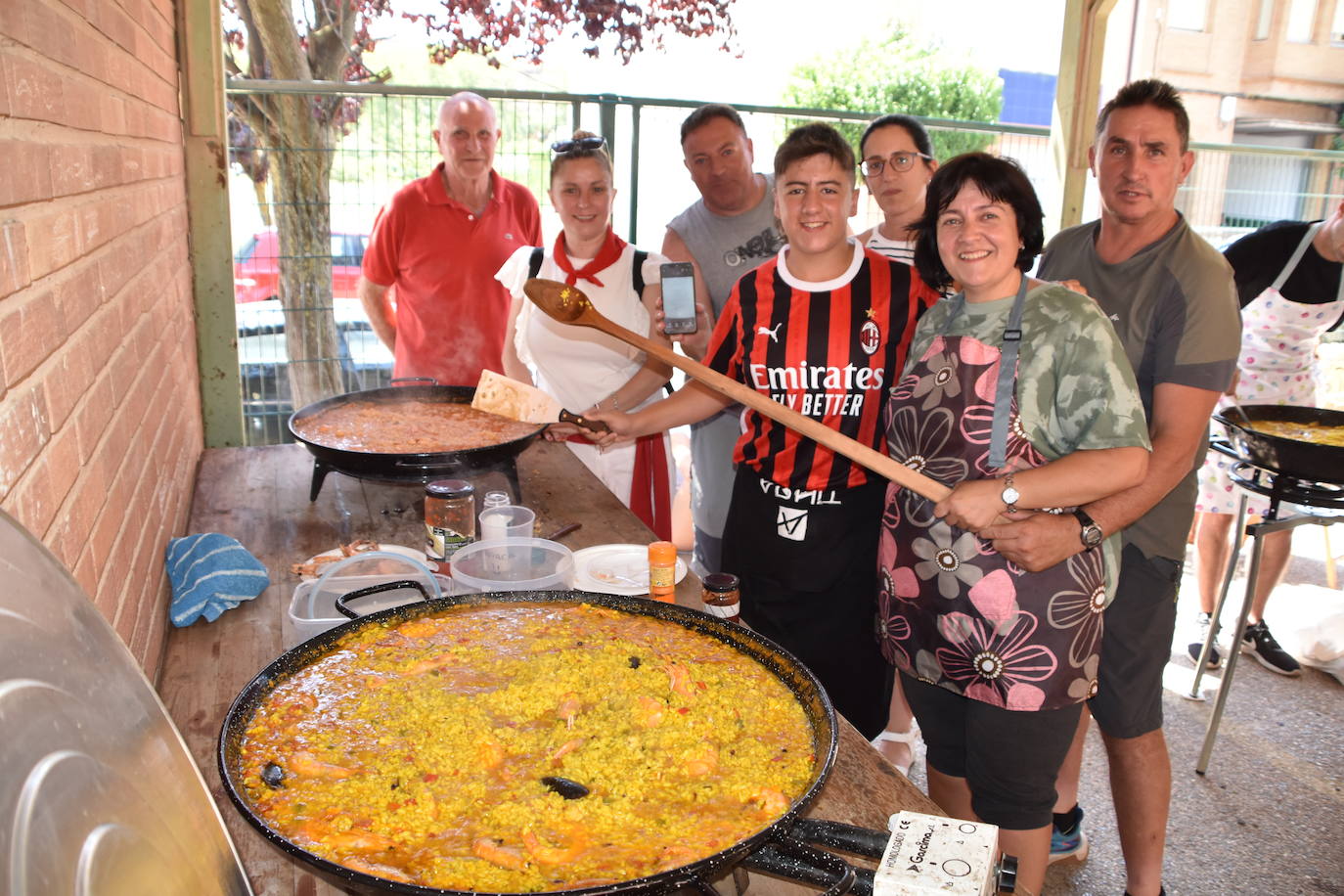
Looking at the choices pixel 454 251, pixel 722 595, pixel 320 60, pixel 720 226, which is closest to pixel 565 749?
pixel 722 595

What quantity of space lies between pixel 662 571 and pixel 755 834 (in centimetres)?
101

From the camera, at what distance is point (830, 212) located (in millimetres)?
2686

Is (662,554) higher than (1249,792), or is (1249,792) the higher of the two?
(662,554)

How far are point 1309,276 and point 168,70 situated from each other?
13.9 ft

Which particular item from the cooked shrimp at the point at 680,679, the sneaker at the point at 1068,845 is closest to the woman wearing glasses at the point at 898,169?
the sneaker at the point at 1068,845

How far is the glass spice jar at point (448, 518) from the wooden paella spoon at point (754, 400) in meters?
0.51

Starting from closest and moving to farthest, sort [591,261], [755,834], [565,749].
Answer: [755,834]
[565,749]
[591,261]

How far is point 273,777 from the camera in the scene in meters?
1.33

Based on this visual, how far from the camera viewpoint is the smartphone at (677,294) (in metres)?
3.00

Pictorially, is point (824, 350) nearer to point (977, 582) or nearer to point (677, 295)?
point (677, 295)

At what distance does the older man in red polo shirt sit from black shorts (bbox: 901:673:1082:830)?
2.86 m

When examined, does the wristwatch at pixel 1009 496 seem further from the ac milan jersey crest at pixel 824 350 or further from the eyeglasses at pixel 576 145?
the eyeglasses at pixel 576 145

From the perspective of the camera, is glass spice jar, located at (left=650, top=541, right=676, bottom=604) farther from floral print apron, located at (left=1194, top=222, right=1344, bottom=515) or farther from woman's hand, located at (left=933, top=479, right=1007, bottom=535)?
floral print apron, located at (left=1194, top=222, right=1344, bottom=515)

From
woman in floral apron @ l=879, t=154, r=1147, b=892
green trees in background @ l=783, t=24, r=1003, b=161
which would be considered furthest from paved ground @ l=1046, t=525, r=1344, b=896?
green trees in background @ l=783, t=24, r=1003, b=161
